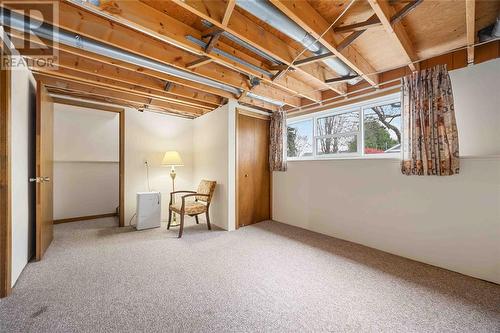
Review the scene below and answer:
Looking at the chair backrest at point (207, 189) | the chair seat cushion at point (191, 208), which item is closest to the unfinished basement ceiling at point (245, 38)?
the chair backrest at point (207, 189)

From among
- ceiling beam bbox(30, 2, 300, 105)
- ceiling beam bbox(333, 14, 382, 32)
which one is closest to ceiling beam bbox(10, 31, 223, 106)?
ceiling beam bbox(30, 2, 300, 105)

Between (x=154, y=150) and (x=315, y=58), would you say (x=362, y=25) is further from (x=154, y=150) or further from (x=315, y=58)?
(x=154, y=150)

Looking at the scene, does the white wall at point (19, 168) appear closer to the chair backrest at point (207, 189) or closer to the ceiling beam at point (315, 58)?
the chair backrest at point (207, 189)

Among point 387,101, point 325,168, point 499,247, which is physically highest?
point 387,101

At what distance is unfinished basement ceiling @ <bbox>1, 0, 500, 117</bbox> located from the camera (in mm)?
1647

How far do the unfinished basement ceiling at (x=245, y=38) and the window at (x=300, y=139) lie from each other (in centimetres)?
98

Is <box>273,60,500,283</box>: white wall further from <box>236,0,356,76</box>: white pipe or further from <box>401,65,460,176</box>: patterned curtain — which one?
<box>236,0,356,76</box>: white pipe

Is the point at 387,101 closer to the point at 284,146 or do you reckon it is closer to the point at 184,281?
the point at 284,146

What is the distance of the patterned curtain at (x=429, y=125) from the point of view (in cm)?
218

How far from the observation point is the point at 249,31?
1.88 m

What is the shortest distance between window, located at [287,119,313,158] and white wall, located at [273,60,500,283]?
0.78 meters

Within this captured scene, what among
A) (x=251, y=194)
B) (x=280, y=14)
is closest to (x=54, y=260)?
(x=251, y=194)

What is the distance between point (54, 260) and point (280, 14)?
3630 mm

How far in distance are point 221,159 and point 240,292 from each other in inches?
94.8
